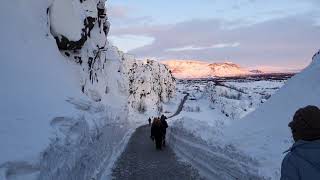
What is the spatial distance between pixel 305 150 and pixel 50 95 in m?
13.4

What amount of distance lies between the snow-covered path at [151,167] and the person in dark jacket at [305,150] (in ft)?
33.6

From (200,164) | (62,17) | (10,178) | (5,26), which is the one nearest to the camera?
(10,178)

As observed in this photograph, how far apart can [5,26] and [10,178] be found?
12.2 meters

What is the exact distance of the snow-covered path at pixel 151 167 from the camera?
48.9 ft

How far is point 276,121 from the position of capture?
20.6 meters

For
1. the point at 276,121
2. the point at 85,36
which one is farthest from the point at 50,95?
the point at 85,36

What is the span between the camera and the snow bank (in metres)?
15.3

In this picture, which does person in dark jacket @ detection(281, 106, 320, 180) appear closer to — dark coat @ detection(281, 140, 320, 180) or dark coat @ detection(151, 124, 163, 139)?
dark coat @ detection(281, 140, 320, 180)

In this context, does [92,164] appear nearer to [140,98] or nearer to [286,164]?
[286,164]

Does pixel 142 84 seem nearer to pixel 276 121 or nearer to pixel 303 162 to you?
pixel 276 121

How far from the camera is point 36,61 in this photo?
1955cm

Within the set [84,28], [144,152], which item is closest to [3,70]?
[144,152]

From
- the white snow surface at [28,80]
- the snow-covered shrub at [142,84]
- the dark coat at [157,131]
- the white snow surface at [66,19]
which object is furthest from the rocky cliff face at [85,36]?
the snow-covered shrub at [142,84]

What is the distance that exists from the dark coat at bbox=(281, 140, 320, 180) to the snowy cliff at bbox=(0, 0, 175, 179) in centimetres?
408
